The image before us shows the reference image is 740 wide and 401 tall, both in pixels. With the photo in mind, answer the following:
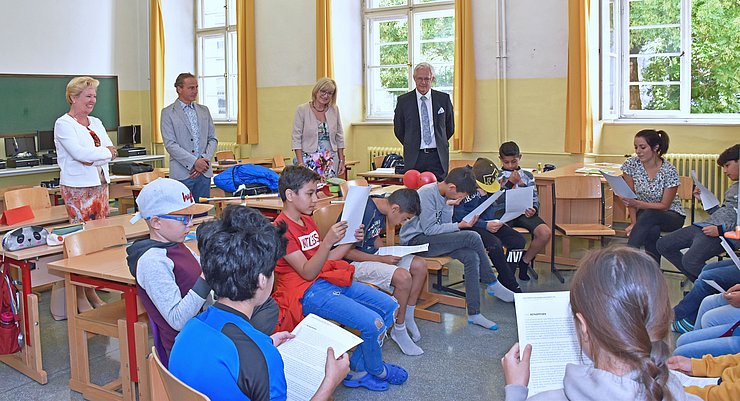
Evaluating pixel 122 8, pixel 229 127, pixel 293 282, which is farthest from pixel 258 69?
pixel 293 282

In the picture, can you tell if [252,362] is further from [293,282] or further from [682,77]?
[682,77]

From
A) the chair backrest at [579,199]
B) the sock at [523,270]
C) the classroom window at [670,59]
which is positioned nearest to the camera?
the sock at [523,270]

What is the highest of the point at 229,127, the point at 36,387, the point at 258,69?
the point at 258,69

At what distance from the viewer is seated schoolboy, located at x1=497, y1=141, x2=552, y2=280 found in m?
5.19

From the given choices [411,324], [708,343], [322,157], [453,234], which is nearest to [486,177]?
[453,234]

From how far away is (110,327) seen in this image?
3.18 m

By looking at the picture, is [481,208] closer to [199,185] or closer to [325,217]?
[325,217]

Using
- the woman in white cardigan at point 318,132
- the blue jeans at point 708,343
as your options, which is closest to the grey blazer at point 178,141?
the woman in white cardigan at point 318,132

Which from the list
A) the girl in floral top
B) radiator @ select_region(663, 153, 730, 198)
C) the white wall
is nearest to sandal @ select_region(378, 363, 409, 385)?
the girl in floral top

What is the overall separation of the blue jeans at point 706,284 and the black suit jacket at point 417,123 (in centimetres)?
245

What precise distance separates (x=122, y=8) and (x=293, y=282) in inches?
345

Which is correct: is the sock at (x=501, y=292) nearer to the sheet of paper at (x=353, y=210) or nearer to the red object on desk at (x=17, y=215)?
the sheet of paper at (x=353, y=210)

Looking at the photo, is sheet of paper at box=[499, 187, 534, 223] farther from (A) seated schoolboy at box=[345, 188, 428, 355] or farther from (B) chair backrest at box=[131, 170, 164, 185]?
(B) chair backrest at box=[131, 170, 164, 185]

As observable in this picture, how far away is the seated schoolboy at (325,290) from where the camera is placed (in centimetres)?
316
